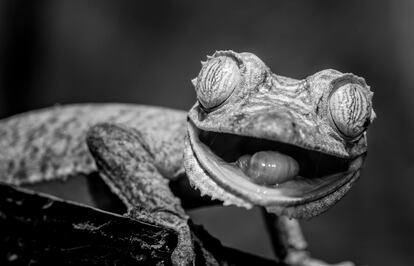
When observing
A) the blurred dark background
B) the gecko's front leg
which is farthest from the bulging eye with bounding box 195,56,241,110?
the blurred dark background

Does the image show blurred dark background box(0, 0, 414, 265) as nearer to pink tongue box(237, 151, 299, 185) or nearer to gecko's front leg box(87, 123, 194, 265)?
gecko's front leg box(87, 123, 194, 265)

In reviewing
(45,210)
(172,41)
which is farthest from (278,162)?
(172,41)

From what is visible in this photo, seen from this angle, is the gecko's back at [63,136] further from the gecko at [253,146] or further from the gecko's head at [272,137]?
the gecko's head at [272,137]

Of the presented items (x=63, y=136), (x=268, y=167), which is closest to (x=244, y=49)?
(x=63, y=136)

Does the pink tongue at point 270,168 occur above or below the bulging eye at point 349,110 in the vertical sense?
below

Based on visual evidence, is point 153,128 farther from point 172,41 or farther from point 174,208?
point 172,41

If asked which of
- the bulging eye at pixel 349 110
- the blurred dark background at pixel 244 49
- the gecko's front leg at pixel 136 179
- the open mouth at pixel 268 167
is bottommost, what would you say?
the blurred dark background at pixel 244 49

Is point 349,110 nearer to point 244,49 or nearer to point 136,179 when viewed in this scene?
point 136,179

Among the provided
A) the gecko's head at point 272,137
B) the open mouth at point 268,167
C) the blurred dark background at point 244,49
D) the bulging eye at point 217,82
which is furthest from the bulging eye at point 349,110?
the blurred dark background at point 244,49
